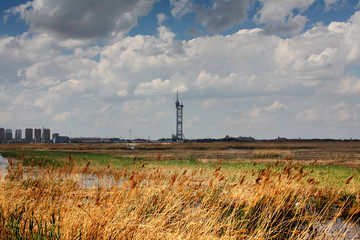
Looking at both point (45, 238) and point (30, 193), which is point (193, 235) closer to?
point (45, 238)

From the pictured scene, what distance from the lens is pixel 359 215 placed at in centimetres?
1210

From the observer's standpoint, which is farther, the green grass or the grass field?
the green grass

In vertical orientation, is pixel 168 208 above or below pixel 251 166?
above

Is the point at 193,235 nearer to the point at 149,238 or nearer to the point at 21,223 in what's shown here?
the point at 149,238

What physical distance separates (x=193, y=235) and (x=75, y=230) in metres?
2.40

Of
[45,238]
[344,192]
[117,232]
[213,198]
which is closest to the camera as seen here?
[45,238]

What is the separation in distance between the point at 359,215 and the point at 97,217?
34.1 ft

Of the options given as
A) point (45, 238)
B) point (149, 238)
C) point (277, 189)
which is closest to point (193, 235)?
point (149, 238)

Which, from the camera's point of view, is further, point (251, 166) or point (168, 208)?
point (251, 166)

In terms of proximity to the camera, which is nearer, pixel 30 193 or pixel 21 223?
pixel 21 223

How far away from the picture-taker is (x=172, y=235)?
6.35 m

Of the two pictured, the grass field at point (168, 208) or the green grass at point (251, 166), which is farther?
the green grass at point (251, 166)

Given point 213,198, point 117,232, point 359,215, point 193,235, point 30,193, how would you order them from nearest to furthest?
point 117,232 → point 193,235 → point 30,193 → point 213,198 → point 359,215

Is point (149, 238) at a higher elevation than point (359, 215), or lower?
higher
